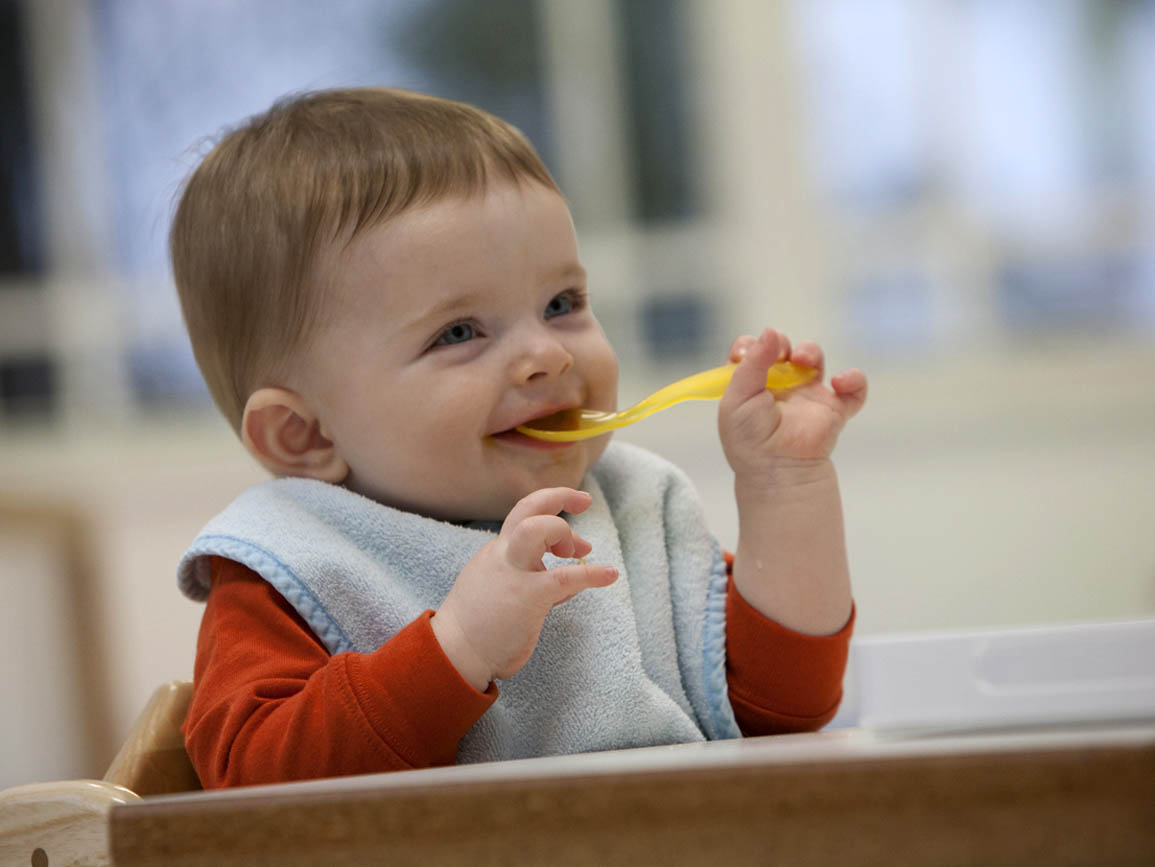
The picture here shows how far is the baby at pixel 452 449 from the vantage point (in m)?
0.73

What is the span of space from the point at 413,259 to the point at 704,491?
92.2 inches

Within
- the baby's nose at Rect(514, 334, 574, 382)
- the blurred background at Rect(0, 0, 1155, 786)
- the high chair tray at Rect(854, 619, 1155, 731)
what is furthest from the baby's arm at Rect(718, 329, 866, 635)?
the blurred background at Rect(0, 0, 1155, 786)

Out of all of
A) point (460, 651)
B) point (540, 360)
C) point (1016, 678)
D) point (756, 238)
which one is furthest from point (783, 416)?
point (756, 238)

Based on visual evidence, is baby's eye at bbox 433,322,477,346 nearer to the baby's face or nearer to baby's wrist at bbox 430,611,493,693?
the baby's face

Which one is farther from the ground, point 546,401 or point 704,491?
point 546,401

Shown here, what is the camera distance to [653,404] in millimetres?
778

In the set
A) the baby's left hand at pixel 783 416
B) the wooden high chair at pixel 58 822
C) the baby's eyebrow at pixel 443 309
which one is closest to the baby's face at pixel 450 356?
the baby's eyebrow at pixel 443 309

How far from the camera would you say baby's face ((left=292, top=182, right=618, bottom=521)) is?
2.52 ft

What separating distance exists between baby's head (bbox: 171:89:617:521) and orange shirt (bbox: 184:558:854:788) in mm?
115

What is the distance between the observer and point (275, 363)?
816 mm

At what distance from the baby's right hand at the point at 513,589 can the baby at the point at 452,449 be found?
77mm

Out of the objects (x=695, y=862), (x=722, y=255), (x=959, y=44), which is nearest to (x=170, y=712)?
(x=695, y=862)

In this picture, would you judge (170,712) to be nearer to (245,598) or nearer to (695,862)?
(245,598)

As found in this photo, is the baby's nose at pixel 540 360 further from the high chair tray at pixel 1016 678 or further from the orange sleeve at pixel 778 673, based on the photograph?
the high chair tray at pixel 1016 678
